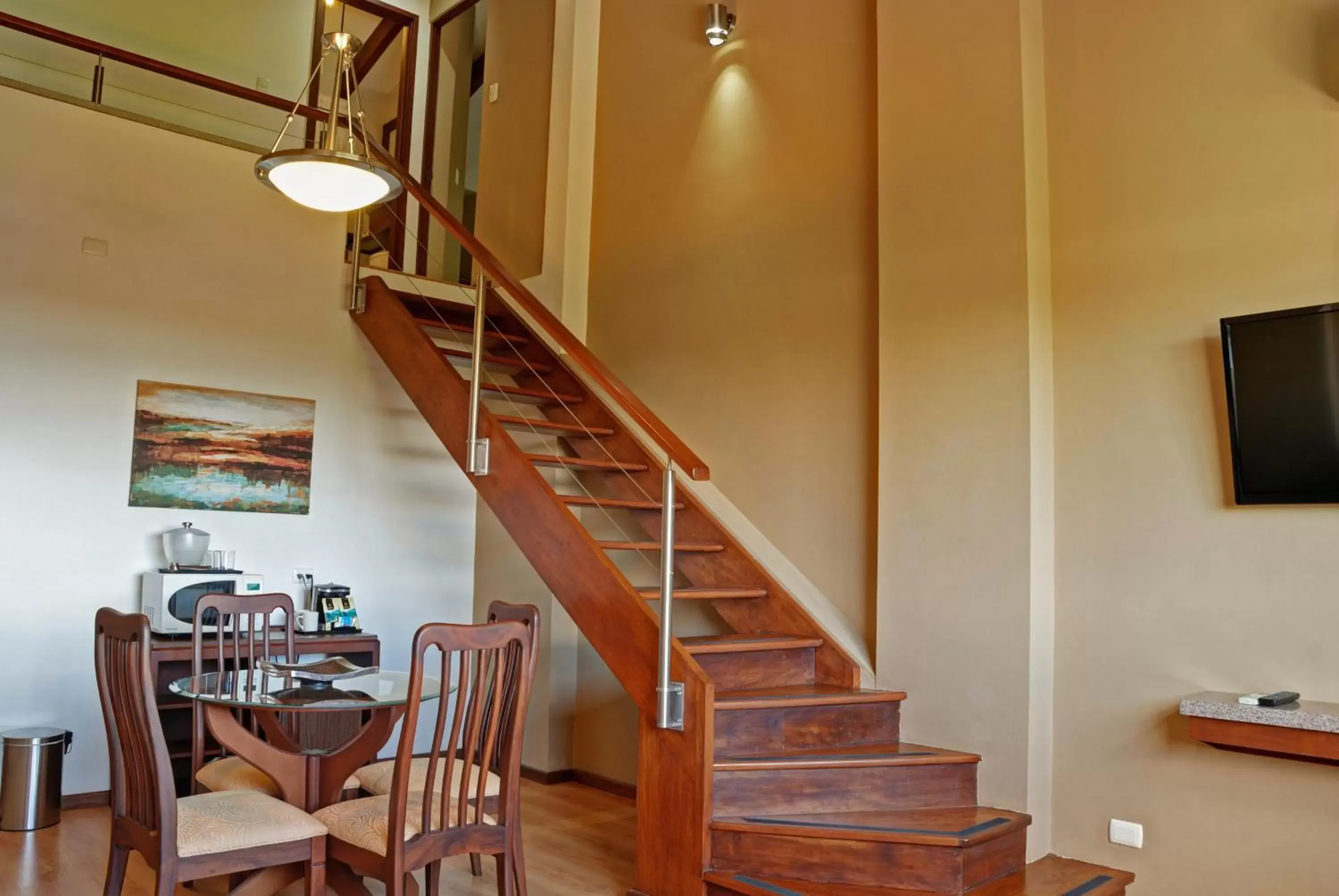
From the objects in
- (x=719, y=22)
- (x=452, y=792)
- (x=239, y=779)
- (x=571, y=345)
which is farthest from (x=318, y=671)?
(x=719, y=22)

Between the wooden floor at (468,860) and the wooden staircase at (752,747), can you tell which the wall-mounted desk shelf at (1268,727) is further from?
the wooden floor at (468,860)

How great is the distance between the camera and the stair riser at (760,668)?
3.96 metres

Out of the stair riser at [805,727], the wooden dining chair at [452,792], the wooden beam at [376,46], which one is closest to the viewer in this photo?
the wooden dining chair at [452,792]

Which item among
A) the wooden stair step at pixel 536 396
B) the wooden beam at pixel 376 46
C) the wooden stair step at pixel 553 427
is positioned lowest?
the wooden stair step at pixel 553 427

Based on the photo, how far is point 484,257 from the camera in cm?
452

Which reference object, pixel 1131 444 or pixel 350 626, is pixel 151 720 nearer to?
pixel 350 626

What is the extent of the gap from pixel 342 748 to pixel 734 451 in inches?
95.2

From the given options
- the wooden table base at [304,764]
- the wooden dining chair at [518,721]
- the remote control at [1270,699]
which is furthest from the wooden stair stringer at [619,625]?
the remote control at [1270,699]

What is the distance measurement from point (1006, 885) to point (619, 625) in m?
1.56

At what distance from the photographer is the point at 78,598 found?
16.1ft

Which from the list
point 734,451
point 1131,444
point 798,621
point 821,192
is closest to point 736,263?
point 821,192

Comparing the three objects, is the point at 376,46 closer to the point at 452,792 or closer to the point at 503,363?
the point at 503,363

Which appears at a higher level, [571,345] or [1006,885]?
[571,345]

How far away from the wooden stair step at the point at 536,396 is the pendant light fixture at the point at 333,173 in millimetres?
1594
